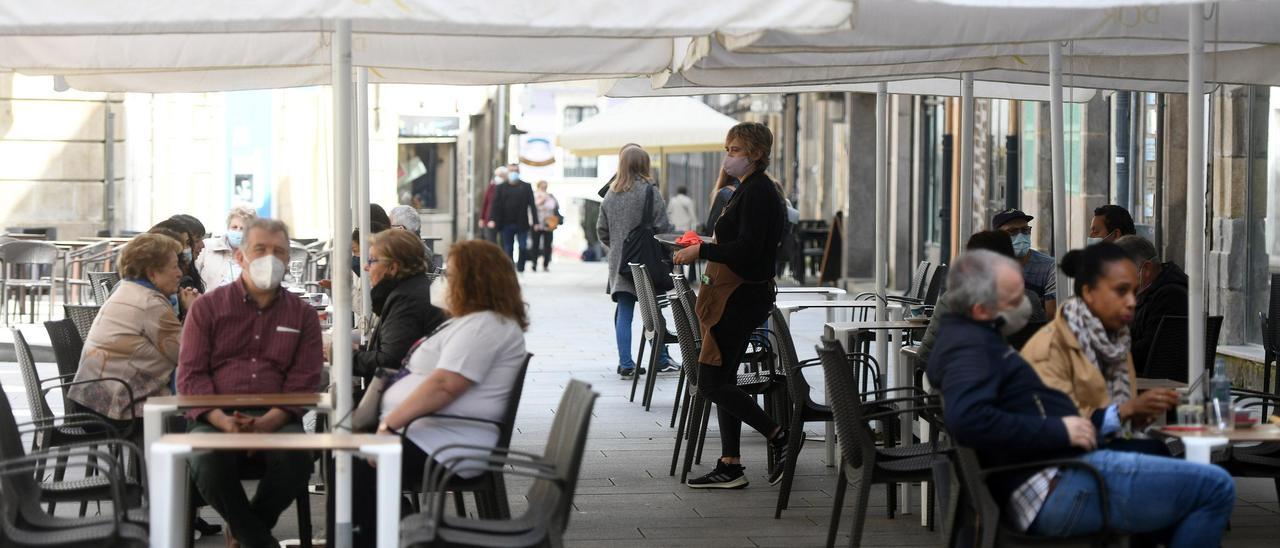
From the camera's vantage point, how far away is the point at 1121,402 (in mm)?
5527

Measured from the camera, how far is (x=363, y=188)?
967 centimetres

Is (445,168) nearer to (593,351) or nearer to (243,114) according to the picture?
(243,114)

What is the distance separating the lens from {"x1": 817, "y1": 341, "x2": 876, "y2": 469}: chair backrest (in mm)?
6086

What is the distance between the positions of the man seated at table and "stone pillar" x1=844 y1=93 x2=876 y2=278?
18711mm

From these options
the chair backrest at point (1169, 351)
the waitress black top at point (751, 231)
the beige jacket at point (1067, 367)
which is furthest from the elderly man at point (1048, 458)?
the waitress black top at point (751, 231)

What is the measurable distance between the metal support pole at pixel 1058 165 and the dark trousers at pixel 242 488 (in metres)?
3.23

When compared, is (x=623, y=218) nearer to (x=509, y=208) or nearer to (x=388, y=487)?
(x=388, y=487)

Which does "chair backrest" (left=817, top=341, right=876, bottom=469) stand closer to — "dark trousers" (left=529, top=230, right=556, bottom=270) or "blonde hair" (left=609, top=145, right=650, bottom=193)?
"blonde hair" (left=609, top=145, right=650, bottom=193)

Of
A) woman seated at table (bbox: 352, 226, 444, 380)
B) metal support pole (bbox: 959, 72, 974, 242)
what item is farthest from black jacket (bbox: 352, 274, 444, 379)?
metal support pole (bbox: 959, 72, 974, 242)

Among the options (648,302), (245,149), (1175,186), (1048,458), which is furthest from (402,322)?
(245,149)

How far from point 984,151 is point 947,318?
16.0 m

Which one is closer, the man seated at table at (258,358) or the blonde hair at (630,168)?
the man seated at table at (258,358)

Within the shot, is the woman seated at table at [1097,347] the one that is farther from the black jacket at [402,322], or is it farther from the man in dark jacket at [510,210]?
the man in dark jacket at [510,210]

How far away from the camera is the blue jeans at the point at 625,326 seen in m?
13.0
